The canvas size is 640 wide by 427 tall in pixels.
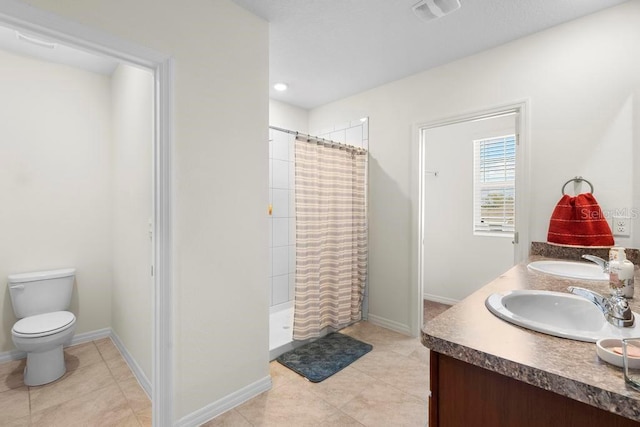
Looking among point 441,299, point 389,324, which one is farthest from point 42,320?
point 441,299

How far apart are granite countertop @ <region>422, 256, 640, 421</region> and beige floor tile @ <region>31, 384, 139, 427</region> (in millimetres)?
1839

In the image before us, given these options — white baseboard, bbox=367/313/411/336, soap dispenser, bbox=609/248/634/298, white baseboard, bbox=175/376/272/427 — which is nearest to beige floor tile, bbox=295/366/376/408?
white baseboard, bbox=175/376/272/427

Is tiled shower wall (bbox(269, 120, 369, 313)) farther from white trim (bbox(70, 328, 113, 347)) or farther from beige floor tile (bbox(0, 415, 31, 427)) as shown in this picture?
beige floor tile (bbox(0, 415, 31, 427))

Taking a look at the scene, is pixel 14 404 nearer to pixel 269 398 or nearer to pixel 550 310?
pixel 269 398

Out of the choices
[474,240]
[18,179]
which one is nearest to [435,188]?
[474,240]

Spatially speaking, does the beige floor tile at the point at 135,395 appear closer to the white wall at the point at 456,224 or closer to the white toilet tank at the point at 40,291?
the white toilet tank at the point at 40,291

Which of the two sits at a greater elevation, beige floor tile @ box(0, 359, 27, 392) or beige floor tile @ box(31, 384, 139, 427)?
beige floor tile @ box(0, 359, 27, 392)

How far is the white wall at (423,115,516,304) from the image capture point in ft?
10.7

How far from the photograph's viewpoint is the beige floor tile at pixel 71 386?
1.85m

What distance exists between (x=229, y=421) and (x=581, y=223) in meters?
2.40

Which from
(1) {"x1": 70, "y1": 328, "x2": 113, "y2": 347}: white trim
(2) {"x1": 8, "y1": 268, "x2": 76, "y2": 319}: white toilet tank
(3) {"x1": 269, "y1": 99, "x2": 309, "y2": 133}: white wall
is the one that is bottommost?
(1) {"x1": 70, "y1": 328, "x2": 113, "y2": 347}: white trim

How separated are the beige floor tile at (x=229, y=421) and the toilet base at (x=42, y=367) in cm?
128

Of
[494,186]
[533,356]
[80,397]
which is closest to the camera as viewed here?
[533,356]

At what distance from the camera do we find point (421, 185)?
2.76m
